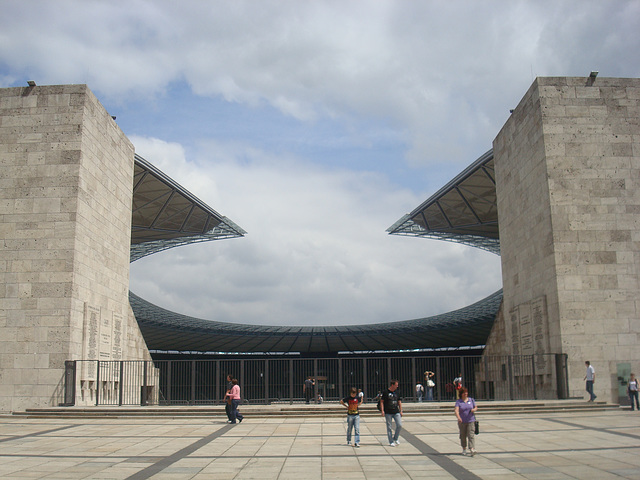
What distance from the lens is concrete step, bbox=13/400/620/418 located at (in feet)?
72.2

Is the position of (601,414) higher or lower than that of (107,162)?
lower

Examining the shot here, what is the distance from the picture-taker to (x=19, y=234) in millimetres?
25266

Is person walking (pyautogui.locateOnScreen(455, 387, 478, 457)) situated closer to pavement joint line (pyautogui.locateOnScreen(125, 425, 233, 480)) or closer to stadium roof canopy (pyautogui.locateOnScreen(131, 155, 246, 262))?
pavement joint line (pyautogui.locateOnScreen(125, 425, 233, 480))

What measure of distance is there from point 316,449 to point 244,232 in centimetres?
3806

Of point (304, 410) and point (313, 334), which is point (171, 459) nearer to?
point (304, 410)

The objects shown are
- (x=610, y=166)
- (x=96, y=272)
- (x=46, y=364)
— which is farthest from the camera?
(x=96, y=272)

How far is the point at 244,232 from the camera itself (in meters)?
51.5

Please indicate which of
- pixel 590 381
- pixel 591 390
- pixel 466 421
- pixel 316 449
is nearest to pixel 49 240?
pixel 316 449

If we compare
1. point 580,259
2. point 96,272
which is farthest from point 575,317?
point 96,272

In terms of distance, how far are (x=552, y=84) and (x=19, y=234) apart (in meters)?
22.7

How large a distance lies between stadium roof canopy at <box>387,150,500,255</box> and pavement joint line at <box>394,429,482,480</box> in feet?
73.0

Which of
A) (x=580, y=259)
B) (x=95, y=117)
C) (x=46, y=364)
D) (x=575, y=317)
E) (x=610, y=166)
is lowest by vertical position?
(x=46, y=364)

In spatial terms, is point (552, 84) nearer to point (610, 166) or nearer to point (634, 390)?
point (610, 166)

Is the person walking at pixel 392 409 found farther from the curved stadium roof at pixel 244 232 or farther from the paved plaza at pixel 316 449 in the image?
the curved stadium roof at pixel 244 232
